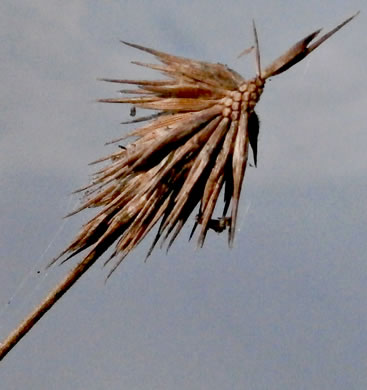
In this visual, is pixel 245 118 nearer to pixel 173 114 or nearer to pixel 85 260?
pixel 173 114

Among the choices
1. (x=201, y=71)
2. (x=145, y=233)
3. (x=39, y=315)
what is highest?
(x=201, y=71)

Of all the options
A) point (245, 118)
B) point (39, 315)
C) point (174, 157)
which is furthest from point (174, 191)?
point (39, 315)

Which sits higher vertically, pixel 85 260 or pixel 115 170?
pixel 115 170

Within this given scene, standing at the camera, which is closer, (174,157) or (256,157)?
(174,157)

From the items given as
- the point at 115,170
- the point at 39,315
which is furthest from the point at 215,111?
the point at 39,315
